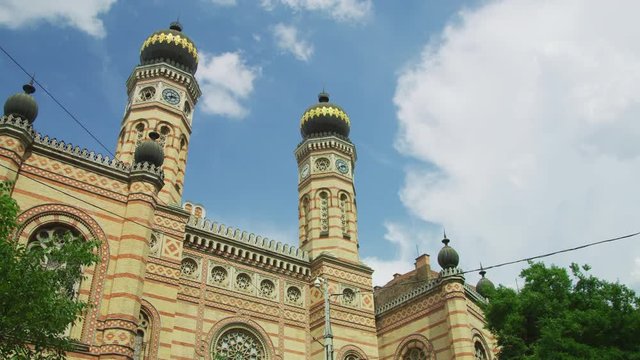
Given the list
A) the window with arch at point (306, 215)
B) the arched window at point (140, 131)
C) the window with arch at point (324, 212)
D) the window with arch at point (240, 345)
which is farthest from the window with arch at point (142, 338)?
the window with arch at point (324, 212)

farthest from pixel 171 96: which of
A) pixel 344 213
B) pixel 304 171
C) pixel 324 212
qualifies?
pixel 344 213

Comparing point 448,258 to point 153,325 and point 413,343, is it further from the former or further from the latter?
point 153,325

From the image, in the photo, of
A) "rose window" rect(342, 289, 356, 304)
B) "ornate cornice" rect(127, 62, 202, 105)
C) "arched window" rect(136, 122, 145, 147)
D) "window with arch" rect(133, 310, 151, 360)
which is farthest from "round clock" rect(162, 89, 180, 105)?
"rose window" rect(342, 289, 356, 304)

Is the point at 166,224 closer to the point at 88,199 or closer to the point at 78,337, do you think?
the point at 88,199

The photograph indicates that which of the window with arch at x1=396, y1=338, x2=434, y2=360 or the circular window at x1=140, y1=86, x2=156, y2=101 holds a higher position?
the circular window at x1=140, y1=86, x2=156, y2=101

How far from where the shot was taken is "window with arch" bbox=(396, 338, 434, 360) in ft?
73.2

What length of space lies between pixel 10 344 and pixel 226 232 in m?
13.2

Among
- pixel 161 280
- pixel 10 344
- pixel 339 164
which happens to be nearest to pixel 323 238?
pixel 339 164

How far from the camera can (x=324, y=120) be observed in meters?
28.7

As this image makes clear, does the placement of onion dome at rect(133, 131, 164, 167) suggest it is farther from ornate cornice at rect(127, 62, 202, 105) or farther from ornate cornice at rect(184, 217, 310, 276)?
ornate cornice at rect(127, 62, 202, 105)

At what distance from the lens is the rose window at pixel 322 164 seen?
90.6 ft

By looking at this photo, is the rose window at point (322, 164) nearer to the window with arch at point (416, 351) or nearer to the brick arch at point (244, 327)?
the brick arch at point (244, 327)

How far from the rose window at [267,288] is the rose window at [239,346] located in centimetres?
191

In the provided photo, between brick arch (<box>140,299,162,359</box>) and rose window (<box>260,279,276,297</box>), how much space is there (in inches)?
202
